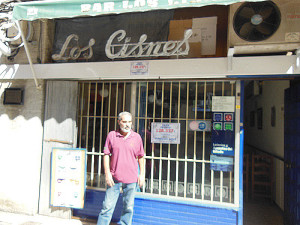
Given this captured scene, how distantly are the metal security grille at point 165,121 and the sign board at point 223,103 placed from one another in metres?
0.07

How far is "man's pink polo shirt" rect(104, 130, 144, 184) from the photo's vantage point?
350cm

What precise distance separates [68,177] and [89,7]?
9.77 feet

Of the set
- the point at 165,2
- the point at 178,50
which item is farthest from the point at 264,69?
the point at 165,2

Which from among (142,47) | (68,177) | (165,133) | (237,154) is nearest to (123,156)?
(165,133)

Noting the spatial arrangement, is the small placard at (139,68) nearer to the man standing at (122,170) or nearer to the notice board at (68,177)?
the man standing at (122,170)

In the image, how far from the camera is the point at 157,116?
423 cm

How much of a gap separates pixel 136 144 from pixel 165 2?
2.05m

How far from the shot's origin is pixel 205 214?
3.82 metres

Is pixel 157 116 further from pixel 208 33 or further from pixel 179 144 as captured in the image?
pixel 208 33

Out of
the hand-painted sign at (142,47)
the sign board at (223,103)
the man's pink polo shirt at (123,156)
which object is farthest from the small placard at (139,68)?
the sign board at (223,103)

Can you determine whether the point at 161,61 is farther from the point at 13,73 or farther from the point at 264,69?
the point at 13,73

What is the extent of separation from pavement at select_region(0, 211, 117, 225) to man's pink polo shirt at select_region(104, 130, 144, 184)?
4.80 feet

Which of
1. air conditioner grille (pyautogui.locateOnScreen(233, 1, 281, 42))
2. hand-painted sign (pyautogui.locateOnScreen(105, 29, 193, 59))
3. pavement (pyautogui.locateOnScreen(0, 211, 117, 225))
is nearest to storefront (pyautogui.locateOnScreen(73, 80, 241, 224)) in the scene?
pavement (pyautogui.locateOnScreen(0, 211, 117, 225))

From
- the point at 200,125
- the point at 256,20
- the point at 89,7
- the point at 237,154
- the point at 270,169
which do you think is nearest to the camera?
the point at 89,7
